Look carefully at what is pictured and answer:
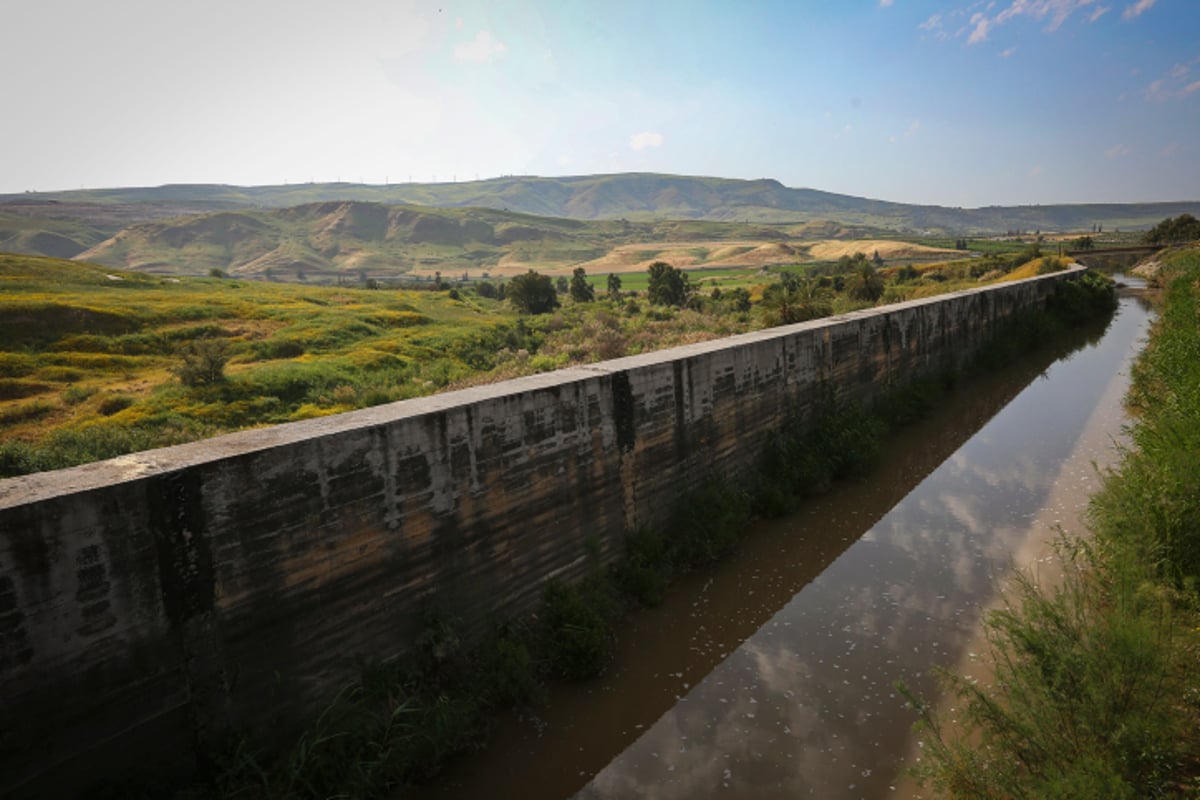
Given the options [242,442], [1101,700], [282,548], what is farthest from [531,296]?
[1101,700]

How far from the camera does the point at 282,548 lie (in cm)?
414

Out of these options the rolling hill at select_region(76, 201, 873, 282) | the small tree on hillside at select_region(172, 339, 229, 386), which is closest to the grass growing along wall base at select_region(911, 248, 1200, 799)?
the small tree on hillside at select_region(172, 339, 229, 386)

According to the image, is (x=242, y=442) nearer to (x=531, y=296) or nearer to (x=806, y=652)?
(x=806, y=652)

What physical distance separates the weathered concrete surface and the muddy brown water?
107 cm

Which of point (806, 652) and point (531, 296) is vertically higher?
point (531, 296)

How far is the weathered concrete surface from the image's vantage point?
3.32m

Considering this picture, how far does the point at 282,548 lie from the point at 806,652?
4.35 metres

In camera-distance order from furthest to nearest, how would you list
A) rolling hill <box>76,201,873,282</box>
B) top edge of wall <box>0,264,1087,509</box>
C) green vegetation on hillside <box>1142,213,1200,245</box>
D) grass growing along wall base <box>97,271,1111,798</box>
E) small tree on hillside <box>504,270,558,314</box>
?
rolling hill <box>76,201,873,282</box>, green vegetation on hillside <box>1142,213,1200,245</box>, small tree on hillside <box>504,270,558,314</box>, grass growing along wall base <box>97,271,1111,798</box>, top edge of wall <box>0,264,1087,509</box>

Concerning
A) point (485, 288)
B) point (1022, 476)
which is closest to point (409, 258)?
point (485, 288)

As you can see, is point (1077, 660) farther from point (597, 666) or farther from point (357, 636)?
point (357, 636)

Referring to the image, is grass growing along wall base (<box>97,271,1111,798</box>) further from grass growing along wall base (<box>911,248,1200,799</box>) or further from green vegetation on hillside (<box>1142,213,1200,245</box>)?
green vegetation on hillside (<box>1142,213,1200,245</box>)

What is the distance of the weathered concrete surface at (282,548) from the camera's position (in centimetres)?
332

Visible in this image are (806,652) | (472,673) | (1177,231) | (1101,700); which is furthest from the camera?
(1177,231)

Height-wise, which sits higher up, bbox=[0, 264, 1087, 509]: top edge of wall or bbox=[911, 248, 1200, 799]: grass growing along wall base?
bbox=[0, 264, 1087, 509]: top edge of wall
